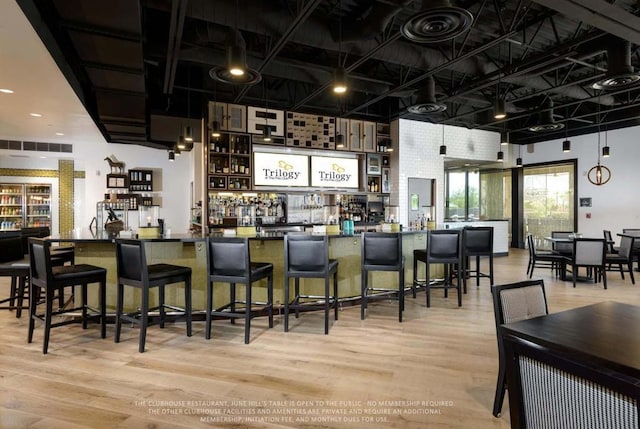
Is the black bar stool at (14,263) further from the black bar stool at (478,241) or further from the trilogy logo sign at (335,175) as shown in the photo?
the black bar stool at (478,241)

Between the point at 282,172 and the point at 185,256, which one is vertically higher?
the point at 282,172

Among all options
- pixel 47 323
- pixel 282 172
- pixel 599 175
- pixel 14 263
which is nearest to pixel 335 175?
pixel 282 172

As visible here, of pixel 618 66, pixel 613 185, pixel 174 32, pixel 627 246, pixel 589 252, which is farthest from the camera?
pixel 613 185

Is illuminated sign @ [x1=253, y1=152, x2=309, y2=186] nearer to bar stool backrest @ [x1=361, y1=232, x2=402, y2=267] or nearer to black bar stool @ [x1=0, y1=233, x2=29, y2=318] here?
bar stool backrest @ [x1=361, y1=232, x2=402, y2=267]

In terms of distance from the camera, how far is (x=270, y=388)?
2.75 m

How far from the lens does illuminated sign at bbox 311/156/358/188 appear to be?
8.69 meters

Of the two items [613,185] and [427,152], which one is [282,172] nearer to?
[427,152]

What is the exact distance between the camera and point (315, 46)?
5141 mm

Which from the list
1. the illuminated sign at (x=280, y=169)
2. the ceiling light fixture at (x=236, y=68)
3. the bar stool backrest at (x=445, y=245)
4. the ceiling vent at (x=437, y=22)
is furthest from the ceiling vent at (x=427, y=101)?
the illuminated sign at (x=280, y=169)

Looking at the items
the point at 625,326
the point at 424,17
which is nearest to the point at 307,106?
the point at 424,17

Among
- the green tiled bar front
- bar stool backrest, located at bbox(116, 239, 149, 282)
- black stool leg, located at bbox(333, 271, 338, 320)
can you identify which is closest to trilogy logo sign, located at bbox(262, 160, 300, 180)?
the green tiled bar front

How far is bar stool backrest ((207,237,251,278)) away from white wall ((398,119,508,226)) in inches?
240

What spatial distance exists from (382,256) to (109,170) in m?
8.51

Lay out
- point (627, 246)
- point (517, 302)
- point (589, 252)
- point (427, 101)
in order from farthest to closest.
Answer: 1. point (627, 246)
2. point (589, 252)
3. point (427, 101)
4. point (517, 302)
